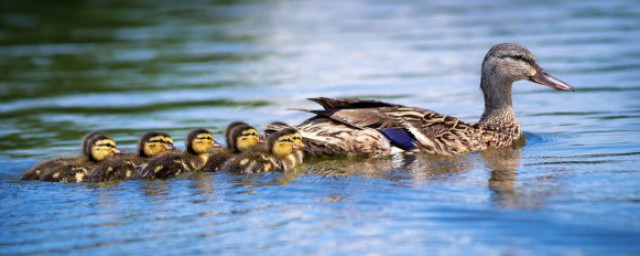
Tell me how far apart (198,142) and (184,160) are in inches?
8.9

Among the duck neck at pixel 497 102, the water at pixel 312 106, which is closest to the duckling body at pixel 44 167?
the water at pixel 312 106

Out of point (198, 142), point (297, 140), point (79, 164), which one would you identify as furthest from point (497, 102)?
point (79, 164)

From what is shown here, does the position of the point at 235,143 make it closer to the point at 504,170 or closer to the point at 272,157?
the point at 272,157

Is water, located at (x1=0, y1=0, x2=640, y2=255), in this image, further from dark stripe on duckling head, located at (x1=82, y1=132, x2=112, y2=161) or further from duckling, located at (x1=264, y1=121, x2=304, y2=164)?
dark stripe on duckling head, located at (x1=82, y1=132, x2=112, y2=161)

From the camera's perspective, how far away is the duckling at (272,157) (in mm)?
8656

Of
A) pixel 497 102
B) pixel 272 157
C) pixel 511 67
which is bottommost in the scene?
pixel 272 157

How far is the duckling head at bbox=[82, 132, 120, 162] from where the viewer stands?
885cm

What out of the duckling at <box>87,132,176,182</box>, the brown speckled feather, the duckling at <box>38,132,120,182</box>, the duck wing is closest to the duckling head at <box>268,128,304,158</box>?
the brown speckled feather

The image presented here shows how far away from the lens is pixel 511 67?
1032 centimetres

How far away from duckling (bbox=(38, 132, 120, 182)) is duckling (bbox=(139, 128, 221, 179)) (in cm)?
44

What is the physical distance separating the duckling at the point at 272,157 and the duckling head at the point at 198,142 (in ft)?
0.88

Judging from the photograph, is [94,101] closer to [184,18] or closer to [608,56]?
[608,56]

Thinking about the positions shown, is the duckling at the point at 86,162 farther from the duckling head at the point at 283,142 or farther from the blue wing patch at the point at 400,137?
the blue wing patch at the point at 400,137

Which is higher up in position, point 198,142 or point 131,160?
point 198,142
